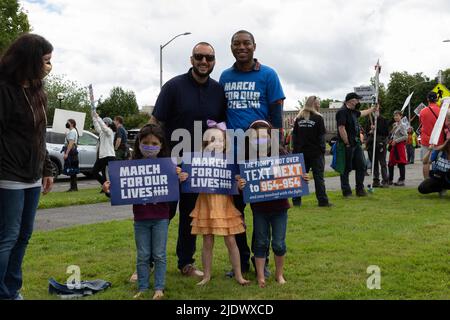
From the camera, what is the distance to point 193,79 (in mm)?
5391

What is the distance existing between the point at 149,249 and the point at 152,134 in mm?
1023

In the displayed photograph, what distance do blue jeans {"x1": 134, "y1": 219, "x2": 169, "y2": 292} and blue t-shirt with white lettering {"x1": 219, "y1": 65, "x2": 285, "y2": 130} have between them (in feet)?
4.12

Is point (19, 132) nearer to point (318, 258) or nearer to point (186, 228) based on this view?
point (186, 228)

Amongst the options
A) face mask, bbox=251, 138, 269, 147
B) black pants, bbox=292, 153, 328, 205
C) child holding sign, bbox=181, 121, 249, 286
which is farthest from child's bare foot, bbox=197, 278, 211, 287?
black pants, bbox=292, 153, 328, 205

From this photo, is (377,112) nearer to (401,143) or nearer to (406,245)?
(401,143)

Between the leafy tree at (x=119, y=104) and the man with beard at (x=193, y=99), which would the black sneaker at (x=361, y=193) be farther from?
the leafy tree at (x=119, y=104)

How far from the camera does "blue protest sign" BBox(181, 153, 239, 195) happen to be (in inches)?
198

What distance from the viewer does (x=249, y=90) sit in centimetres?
529

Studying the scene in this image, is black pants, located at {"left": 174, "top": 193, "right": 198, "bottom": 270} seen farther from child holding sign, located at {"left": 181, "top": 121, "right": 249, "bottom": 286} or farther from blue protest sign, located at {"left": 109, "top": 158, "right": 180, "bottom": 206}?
blue protest sign, located at {"left": 109, "top": 158, "right": 180, "bottom": 206}

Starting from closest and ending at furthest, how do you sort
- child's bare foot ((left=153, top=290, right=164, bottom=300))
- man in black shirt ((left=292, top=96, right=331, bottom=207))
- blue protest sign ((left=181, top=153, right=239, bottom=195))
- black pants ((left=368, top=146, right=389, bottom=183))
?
child's bare foot ((left=153, top=290, right=164, bottom=300))
blue protest sign ((left=181, top=153, right=239, bottom=195))
man in black shirt ((left=292, top=96, right=331, bottom=207))
black pants ((left=368, top=146, right=389, bottom=183))

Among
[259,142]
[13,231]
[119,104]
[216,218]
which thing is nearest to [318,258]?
[216,218]

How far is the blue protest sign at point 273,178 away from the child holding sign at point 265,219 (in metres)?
0.10

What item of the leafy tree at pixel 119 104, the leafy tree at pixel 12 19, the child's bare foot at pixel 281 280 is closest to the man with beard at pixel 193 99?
the child's bare foot at pixel 281 280
